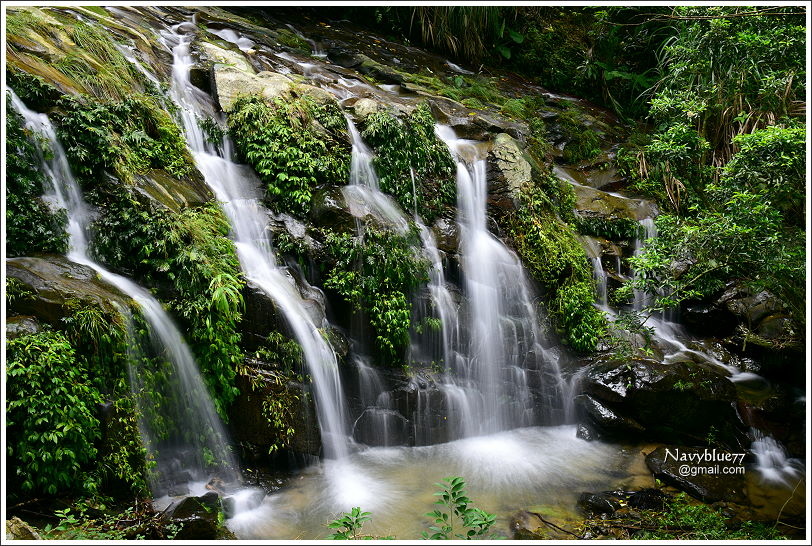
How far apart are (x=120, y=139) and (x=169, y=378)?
9.68 feet

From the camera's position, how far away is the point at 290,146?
7.56m

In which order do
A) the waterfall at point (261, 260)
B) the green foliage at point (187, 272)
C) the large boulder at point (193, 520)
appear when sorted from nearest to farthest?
1. the large boulder at point (193, 520)
2. the green foliage at point (187, 272)
3. the waterfall at point (261, 260)

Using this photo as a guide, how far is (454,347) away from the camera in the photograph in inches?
298

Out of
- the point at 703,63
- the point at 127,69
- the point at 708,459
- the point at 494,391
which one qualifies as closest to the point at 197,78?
the point at 127,69

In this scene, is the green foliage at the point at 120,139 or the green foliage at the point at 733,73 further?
the green foliage at the point at 733,73

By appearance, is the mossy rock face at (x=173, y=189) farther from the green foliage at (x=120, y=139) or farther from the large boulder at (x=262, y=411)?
the large boulder at (x=262, y=411)

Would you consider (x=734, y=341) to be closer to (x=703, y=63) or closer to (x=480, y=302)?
(x=480, y=302)

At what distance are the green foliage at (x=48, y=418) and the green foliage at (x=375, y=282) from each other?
3101 millimetres

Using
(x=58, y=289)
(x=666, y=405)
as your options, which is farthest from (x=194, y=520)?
(x=666, y=405)

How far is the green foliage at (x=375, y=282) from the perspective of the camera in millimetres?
6848

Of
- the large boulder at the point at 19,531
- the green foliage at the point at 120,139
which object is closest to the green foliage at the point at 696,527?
the large boulder at the point at 19,531

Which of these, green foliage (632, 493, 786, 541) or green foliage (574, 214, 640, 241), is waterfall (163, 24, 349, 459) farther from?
green foliage (574, 214, 640, 241)

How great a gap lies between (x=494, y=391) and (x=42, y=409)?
5.37m

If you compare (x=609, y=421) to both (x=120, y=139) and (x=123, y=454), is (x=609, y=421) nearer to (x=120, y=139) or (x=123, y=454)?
(x=123, y=454)
